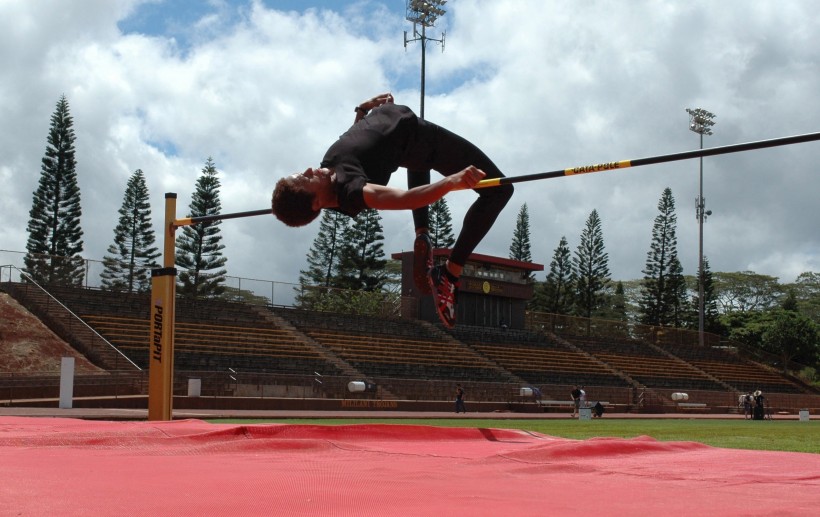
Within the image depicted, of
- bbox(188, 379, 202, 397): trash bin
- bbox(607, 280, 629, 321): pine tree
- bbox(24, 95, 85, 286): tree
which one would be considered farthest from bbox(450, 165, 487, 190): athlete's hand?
bbox(607, 280, 629, 321): pine tree

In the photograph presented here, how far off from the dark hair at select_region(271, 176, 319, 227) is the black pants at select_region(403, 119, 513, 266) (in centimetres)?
76

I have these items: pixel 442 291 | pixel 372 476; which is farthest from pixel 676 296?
pixel 372 476

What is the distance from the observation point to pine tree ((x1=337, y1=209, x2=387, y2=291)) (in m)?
41.7

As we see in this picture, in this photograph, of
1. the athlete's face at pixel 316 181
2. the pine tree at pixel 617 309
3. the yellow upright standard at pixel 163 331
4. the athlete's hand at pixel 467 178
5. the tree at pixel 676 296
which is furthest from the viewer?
the pine tree at pixel 617 309

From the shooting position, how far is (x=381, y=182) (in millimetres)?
4336

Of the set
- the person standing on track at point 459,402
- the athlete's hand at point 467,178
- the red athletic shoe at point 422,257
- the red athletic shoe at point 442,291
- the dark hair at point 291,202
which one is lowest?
the person standing on track at point 459,402

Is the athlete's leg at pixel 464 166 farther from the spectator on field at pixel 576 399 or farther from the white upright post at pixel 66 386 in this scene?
the spectator on field at pixel 576 399

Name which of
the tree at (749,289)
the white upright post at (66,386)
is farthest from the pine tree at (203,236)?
the tree at (749,289)

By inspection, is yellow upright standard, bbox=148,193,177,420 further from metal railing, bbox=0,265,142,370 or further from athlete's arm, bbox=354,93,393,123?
metal railing, bbox=0,265,142,370

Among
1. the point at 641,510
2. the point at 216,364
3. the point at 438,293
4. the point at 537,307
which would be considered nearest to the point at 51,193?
the point at 216,364

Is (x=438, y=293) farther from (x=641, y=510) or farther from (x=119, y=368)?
(x=119, y=368)

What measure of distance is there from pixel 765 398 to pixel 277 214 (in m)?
33.0

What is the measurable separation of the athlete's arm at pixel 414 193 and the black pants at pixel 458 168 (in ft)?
2.70

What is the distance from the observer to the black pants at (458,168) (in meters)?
4.57
